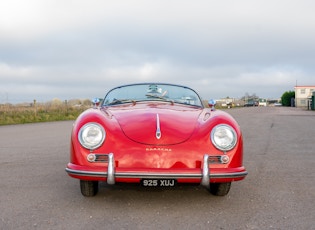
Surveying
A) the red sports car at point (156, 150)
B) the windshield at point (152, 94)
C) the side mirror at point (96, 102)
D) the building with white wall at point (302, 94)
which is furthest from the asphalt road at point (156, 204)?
the building with white wall at point (302, 94)

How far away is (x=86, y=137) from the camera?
3.41 m

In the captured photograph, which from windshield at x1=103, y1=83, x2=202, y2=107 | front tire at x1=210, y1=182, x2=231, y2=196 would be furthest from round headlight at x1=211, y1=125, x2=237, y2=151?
windshield at x1=103, y1=83, x2=202, y2=107

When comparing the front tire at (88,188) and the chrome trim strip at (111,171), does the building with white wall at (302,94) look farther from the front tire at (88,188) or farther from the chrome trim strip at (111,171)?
the chrome trim strip at (111,171)

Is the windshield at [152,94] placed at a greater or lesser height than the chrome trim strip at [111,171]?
greater

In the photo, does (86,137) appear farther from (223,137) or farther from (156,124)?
(223,137)

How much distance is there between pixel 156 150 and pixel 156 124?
323mm

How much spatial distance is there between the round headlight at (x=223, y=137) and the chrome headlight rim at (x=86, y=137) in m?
1.08

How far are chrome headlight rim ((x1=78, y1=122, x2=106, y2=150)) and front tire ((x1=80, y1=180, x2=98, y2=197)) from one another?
1.60ft

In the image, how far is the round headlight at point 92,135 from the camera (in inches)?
131

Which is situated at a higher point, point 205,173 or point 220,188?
point 205,173

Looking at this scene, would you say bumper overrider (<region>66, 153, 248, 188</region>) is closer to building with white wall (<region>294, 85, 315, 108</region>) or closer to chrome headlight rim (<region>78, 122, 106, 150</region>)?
chrome headlight rim (<region>78, 122, 106, 150</region>)

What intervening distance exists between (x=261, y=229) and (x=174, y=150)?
1.00m

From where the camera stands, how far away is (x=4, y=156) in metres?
6.83

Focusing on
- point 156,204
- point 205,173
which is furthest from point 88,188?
point 205,173
